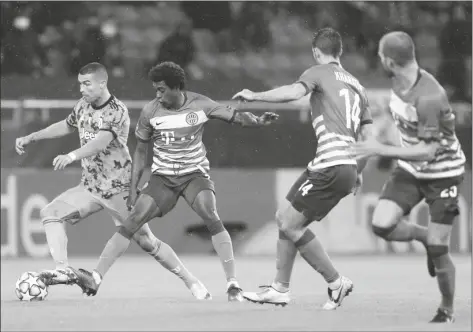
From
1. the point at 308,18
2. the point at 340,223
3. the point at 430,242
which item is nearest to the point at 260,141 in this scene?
the point at 340,223

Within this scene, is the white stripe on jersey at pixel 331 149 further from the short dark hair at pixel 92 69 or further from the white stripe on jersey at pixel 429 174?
the short dark hair at pixel 92 69

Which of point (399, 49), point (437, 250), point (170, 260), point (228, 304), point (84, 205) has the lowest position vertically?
point (228, 304)

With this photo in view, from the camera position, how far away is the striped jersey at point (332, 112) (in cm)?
841

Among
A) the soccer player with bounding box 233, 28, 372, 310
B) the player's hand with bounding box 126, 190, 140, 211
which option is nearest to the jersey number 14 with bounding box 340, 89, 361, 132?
the soccer player with bounding box 233, 28, 372, 310

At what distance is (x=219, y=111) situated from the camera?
9.31 metres

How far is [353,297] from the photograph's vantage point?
9.74 m

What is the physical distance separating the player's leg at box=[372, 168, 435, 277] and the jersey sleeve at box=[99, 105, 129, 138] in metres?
2.63

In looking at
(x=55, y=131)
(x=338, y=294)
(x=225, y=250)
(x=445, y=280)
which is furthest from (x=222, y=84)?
(x=445, y=280)

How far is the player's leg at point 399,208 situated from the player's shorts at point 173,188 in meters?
1.90

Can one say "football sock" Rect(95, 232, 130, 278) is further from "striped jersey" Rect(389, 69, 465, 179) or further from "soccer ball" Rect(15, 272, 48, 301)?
"striped jersey" Rect(389, 69, 465, 179)

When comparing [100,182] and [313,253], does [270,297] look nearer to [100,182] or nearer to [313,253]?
[313,253]

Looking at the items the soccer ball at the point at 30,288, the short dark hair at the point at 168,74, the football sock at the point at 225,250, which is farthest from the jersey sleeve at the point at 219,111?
the soccer ball at the point at 30,288

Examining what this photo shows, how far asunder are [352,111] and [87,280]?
Result: 2.52 meters

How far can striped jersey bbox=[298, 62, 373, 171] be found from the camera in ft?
27.6
